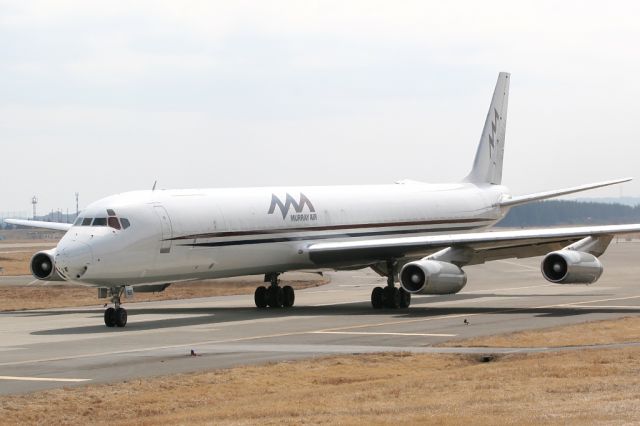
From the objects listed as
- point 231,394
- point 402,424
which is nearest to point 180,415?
point 231,394

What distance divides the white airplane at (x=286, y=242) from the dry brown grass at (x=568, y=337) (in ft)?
21.9

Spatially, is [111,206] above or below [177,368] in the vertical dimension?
above

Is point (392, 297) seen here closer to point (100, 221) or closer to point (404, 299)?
point (404, 299)

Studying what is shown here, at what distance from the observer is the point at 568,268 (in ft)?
128

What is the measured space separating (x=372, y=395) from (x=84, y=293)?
114 ft

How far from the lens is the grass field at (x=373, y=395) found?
18000 mm

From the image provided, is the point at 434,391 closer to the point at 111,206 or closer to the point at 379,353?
the point at 379,353

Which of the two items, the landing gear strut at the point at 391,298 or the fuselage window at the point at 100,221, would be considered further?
the landing gear strut at the point at 391,298

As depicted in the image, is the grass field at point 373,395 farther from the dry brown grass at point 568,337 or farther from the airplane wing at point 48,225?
the airplane wing at point 48,225

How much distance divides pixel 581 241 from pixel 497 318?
241 inches

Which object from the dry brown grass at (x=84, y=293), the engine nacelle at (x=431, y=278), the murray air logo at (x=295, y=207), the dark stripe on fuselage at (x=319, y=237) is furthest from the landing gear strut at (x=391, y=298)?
the dry brown grass at (x=84, y=293)

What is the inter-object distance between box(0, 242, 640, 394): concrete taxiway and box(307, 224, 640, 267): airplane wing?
5.77ft

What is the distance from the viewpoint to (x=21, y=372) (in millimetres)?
24578

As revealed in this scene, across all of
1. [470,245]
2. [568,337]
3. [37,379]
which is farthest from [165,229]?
[37,379]
